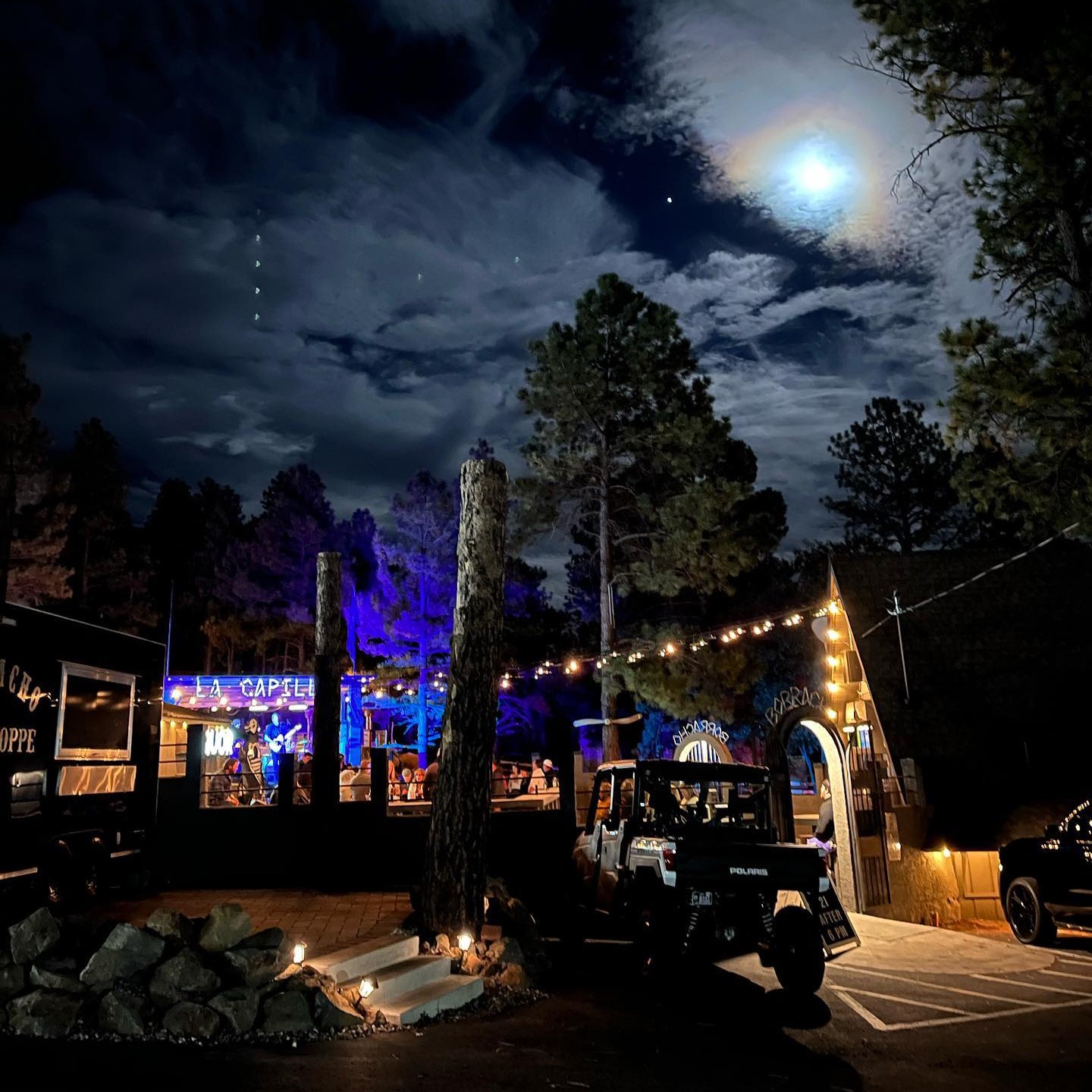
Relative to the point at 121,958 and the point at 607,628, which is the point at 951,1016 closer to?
the point at 121,958

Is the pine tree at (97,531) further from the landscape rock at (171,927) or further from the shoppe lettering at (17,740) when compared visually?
the landscape rock at (171,927)

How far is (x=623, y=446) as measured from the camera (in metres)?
24.0

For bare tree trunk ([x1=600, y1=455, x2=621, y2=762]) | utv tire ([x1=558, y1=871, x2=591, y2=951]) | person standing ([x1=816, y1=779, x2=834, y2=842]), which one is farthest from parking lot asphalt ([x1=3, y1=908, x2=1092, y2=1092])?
bare tree trunk ([x1=600, y1=455, x2=621, y2=762])

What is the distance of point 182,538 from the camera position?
53.1 metres

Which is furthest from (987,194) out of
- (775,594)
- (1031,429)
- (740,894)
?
(775,594)

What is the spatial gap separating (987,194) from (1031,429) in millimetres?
3445

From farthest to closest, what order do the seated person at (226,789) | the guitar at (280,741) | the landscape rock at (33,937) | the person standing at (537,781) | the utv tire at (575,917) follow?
the guitar at (280,741) < the person standing at (537,781) < the seated person at (226,789) < the utv tire at (575,917) < the landscape rock at (33,937)

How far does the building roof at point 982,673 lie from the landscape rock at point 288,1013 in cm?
1111

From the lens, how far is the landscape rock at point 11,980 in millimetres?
6551

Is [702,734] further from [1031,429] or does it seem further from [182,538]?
[182,538]

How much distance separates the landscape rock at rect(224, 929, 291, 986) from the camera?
6754 millimetres

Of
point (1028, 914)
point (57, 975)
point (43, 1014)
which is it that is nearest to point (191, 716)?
point (57, 975)

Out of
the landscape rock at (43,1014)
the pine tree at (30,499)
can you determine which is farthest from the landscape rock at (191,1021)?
the pine tree at (30,499)

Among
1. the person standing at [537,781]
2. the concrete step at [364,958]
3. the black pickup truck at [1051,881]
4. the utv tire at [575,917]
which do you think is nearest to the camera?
the concrete step at [364,958]
